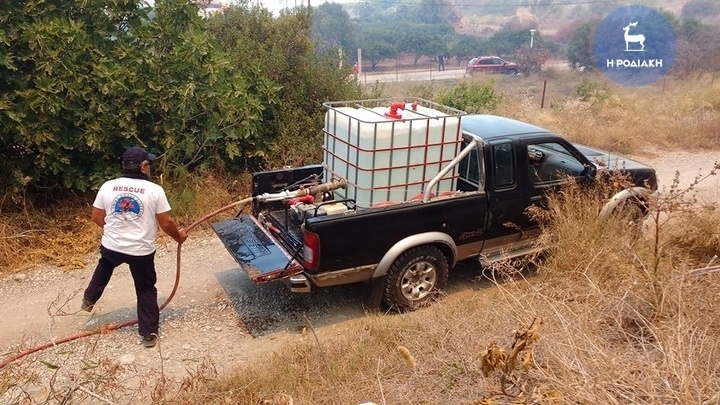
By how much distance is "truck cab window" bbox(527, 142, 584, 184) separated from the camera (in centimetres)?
585

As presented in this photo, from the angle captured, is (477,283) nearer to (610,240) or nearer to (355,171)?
(610,240)

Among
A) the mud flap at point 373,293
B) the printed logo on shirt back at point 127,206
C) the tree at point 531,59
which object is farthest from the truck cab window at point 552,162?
the tree at point 531,59

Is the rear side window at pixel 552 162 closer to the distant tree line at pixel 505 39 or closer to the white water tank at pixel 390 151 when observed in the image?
the white water tank at pixel 390 151

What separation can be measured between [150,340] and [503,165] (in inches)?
143

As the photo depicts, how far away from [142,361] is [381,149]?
8.84 feet

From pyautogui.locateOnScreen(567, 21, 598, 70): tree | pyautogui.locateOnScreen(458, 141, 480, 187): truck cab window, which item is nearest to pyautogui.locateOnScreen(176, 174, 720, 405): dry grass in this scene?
pyautogui.locateOnScreen(458, 141, 480, 187): truck cab window

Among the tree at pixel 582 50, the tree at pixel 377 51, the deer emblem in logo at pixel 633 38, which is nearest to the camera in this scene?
the deer emblem in logo at pixel 633 38

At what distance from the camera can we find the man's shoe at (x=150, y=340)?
465 cm

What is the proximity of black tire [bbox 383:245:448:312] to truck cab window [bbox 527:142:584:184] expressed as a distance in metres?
1.53

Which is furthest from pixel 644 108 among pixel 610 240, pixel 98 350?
pixel 98 350

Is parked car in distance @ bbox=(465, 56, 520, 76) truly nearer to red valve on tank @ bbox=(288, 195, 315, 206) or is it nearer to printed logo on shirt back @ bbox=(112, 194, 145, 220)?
red valve on tank @ bbox=(288, 195, 315, 206)

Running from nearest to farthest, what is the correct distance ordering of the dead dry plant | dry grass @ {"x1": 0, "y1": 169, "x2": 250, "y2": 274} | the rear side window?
the dead dry plant → the rear side window → dry grass @ {"x1": 0, "y1": 169, "x2": 250, "y2": 274}

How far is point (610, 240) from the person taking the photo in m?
5.15

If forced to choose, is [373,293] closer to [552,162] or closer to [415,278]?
[415,278]
